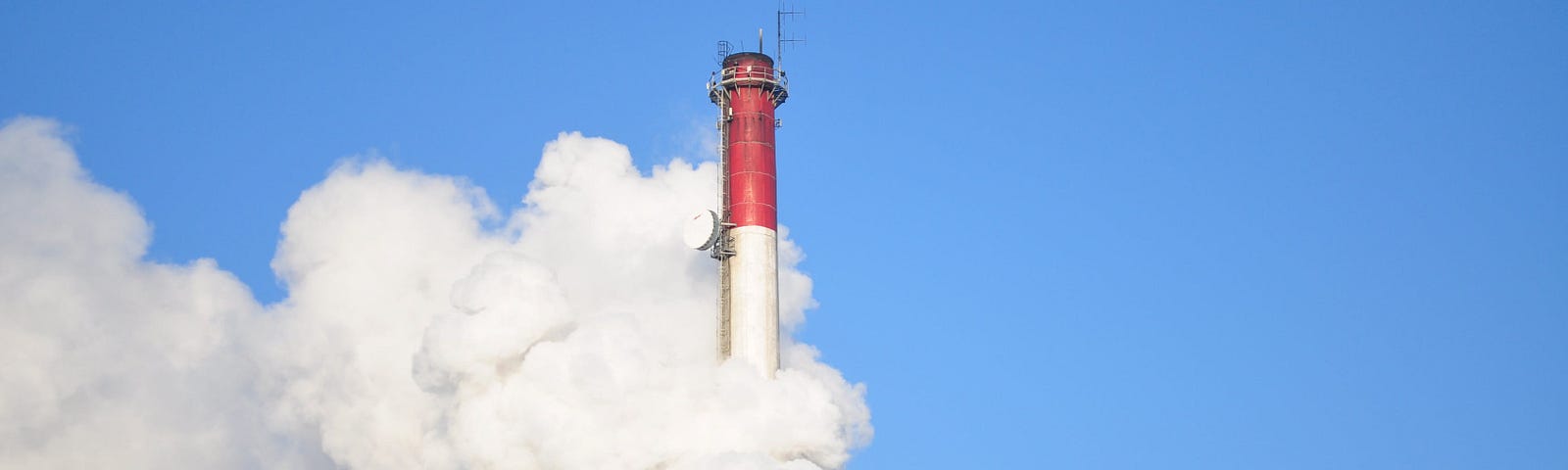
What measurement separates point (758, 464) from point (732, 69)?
83.0 feet

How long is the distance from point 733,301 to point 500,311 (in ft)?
42.9

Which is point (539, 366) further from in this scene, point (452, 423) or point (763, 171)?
point (763, 171)

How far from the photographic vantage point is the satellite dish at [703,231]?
145 meters

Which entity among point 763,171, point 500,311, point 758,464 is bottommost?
point 758,464

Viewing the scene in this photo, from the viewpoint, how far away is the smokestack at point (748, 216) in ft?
477

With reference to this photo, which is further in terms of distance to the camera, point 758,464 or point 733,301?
point 733,301

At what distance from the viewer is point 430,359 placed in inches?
5556

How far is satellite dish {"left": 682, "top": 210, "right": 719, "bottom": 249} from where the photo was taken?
475 feet

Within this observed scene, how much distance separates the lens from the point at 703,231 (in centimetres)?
14525

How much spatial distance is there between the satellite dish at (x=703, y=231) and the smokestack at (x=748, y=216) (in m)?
0.05

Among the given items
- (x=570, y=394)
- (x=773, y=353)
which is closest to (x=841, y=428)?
(x=773, y=353)

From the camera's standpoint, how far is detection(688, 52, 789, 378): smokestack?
477ft

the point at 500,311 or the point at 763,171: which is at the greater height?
the point at 763,171

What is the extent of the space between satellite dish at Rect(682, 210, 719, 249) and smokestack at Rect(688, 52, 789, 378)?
0.17 ft
